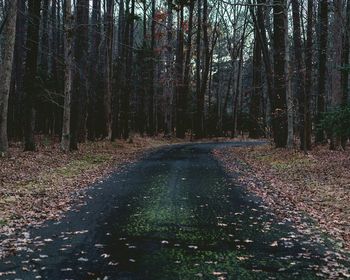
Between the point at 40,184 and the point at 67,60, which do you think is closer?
the point at 40,184

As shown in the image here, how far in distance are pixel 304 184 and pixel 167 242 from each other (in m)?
7.72

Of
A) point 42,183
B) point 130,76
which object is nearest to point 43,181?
point 42,183

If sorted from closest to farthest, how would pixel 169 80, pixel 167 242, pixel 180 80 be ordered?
pixel 167 242 → pixel 169 80 → pixel 180 80

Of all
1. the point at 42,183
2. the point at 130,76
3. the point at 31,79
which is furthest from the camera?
the point at 130,76

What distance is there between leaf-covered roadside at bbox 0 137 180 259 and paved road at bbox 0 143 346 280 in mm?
513

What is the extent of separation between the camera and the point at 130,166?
18984 mm

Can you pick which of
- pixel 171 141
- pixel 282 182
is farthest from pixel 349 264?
pixel 171 141

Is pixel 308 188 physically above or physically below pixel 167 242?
above

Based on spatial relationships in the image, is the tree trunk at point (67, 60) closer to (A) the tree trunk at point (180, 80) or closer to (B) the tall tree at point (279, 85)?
(B) the tall tree at point (279, 85)

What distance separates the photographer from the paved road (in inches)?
250

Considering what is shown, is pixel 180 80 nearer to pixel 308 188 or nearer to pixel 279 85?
pixel 279 85

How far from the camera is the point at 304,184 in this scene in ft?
46.9

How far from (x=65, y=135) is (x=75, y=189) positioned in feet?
30.0

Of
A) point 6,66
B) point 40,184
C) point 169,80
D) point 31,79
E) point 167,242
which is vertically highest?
point 169,80
